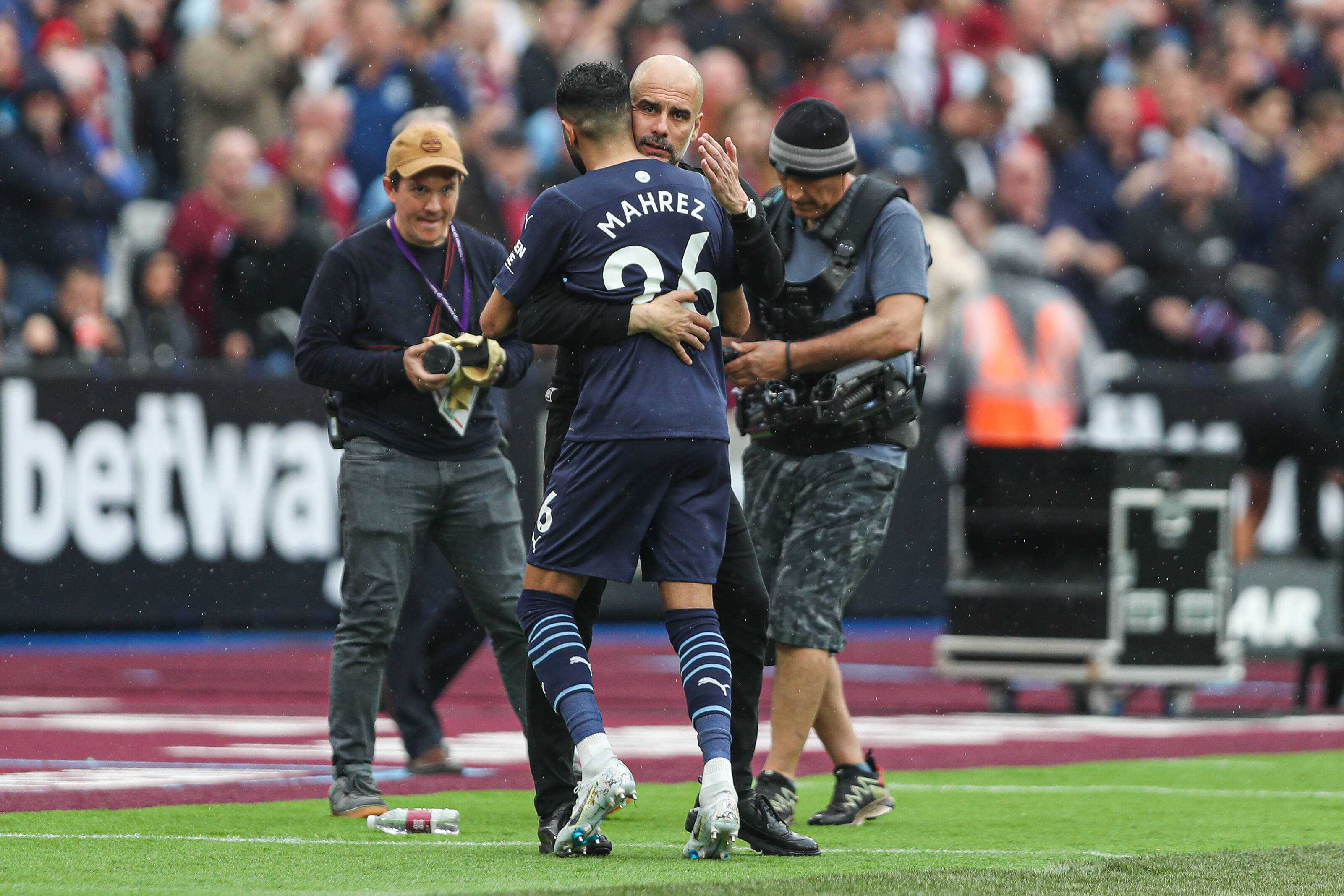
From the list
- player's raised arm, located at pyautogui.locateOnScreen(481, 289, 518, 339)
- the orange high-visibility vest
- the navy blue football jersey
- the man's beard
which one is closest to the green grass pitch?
the navy blue football jersey

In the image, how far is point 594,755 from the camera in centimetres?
588

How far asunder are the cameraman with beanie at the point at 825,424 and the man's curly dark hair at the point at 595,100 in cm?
Result: 117

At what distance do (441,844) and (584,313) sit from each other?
1.58 m

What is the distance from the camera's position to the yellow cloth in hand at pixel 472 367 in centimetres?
732

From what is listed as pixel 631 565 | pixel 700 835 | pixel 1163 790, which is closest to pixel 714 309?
pixel 631 565

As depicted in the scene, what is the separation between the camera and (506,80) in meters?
17.6

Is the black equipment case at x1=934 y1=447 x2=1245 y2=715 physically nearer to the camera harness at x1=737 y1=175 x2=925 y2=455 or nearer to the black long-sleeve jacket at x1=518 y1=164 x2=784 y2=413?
the camera harness at x1=737 y1=175 x2=925 y2=455

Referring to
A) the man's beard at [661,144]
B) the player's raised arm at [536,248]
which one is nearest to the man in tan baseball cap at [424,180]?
the man's beard at [661,144]

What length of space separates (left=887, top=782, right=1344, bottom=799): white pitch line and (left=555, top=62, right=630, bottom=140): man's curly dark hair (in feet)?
10.3

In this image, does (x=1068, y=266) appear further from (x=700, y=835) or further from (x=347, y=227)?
(x=700, y=835)

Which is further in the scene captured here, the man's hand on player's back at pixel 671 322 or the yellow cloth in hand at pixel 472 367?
the yellow cloth in hand at pixel 472 367

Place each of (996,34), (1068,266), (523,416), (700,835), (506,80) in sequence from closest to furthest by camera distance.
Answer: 1. (700,835)
2. (523,416)
3. (506,80)
4. (1068,266)
5. (996,34)

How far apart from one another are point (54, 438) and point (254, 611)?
1.64 metres

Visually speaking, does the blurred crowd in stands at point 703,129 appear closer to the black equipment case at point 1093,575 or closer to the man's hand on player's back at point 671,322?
the black equipment case at point 1093,575
